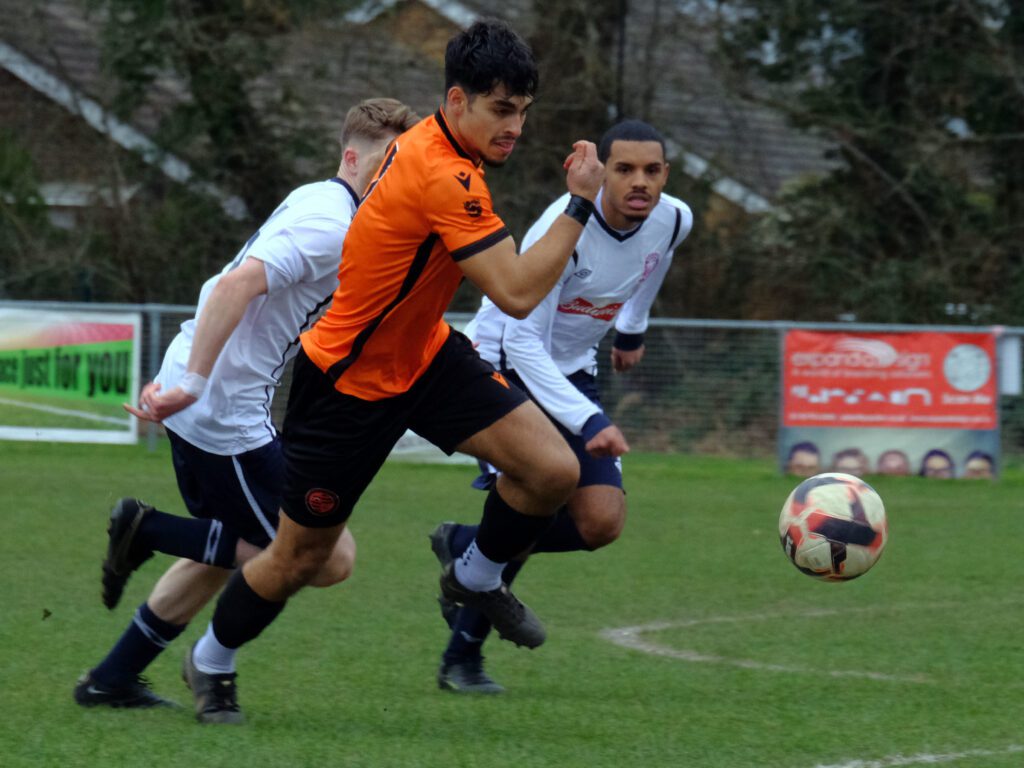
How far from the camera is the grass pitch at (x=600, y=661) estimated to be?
464 cm

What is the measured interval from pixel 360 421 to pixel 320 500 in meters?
0.26

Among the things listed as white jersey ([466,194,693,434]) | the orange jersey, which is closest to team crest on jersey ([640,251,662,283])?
white jersey ([466,194,693,434])

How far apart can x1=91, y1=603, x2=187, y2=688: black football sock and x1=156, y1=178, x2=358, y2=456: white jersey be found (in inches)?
23.0

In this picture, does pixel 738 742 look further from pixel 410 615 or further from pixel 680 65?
pixel 680 65

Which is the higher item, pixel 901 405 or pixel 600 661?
pixel 600 661

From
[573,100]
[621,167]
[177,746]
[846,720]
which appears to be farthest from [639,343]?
[573,100]

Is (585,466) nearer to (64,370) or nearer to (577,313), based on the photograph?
(577,313)

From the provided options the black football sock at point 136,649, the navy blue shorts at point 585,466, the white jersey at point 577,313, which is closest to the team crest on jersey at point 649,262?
the white jersey at point 577,313

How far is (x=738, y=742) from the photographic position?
4.75 m

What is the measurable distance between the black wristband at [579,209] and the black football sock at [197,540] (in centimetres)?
161

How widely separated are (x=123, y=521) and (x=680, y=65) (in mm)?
14102

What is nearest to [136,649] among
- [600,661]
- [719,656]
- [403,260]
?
[403,260]

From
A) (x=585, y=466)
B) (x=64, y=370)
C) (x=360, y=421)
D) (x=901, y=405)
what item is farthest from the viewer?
(x=64, y=370)

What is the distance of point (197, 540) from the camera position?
5.28 meters
